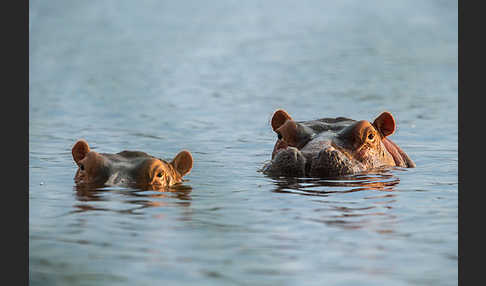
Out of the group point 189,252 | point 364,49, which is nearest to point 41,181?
→ point 189,252

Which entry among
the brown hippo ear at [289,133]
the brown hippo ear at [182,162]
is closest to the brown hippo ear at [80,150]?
the brown hippo ear at [182,162]

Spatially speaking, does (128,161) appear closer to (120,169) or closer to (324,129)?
(120,169)

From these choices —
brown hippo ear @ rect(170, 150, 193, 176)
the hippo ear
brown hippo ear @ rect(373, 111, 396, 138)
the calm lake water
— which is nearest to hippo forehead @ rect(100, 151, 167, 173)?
the calm lake water

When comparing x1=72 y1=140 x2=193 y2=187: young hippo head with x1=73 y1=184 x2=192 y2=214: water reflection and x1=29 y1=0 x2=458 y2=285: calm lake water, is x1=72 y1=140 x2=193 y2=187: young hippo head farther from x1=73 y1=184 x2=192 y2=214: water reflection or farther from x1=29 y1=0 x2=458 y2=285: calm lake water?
x1=29 y1=0 x2=458 y2=285: calm lake water

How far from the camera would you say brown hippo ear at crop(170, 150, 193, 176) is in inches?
561

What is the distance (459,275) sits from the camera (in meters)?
8.73

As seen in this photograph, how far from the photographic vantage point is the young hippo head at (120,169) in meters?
13.1

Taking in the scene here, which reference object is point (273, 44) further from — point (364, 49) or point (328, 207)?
point (328, 207)

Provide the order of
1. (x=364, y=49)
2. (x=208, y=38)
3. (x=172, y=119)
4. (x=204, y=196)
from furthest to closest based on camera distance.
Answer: (x=208, y=38) → (x=364, y=49) → (x=172, y=119) → (x=204, y=196)

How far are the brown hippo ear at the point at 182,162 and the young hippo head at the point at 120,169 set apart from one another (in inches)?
16.3

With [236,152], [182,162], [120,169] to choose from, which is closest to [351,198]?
[182,162]

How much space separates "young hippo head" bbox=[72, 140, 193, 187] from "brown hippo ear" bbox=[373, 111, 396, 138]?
392 cm

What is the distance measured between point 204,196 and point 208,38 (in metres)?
45.2

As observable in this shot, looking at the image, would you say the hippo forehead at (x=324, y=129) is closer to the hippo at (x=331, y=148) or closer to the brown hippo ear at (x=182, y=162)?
the hippo at (x=331, y=148)
